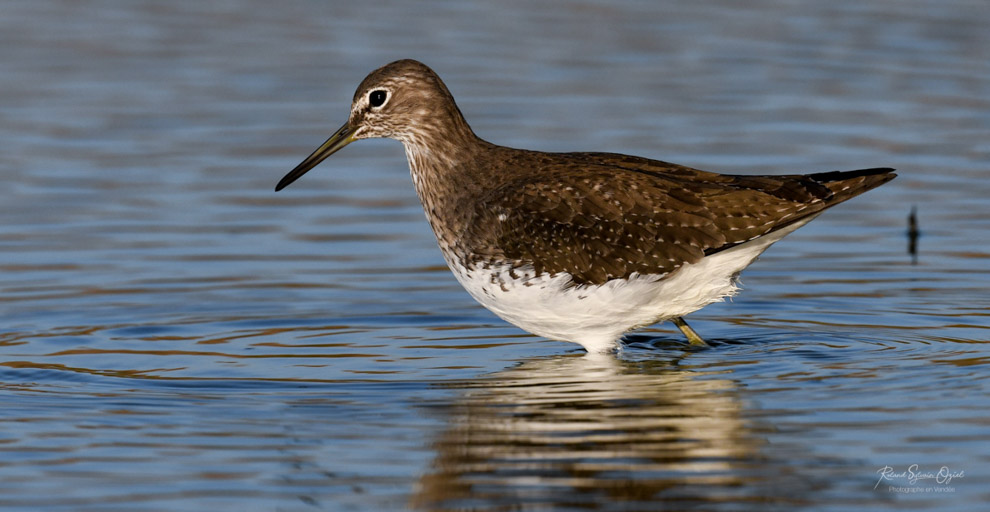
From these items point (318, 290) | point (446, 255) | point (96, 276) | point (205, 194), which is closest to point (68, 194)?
point (205, 194)

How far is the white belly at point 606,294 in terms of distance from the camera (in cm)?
1176

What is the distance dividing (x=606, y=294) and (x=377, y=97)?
244 centimetres

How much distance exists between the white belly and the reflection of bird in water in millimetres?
382

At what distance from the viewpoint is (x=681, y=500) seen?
877 centimetres

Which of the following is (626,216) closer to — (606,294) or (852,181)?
(606,294)

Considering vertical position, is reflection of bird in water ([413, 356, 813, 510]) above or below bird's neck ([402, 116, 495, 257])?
below

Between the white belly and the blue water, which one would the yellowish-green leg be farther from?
the white belly

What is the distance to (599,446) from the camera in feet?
32.1

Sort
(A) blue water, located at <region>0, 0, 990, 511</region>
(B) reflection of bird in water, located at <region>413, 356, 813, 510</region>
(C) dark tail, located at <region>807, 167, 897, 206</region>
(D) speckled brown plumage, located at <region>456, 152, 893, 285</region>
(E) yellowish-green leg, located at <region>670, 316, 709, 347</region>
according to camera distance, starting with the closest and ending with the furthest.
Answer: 1. (B) reflection of bird in water, located at <region>413, 356, 813, 510</region>
2. (A) blue water, located at <region>0, 0, 990, 511</region>
3. (D) speckled brown plumage, located at <region>456, 152, 893, 285</region>
4. (C) dark tail, located at <region>807, 167, 897, 206</region>
5. (E) yellowish-green leg, located at <region>670, 316, 709, 347</region>

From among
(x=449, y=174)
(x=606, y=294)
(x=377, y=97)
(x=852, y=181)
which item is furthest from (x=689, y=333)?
(x=377, y=97)

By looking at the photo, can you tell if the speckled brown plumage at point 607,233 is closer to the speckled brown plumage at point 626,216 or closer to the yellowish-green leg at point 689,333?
the speckled brown plumage at point 626,216

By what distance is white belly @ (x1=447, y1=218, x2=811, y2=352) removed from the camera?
11758 mm

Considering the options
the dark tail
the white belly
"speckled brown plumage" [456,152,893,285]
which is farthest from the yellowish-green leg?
the dark tail

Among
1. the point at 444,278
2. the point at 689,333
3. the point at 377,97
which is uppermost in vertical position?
the point at 377,97
